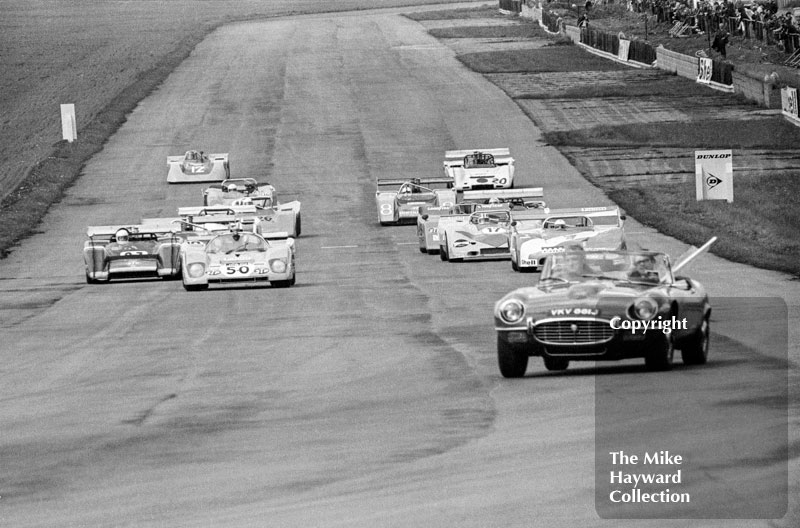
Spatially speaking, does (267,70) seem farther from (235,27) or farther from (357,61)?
(235,27)

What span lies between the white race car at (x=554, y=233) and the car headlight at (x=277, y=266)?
460 cm

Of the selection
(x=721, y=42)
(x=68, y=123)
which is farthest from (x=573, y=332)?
(x=721, y=42)

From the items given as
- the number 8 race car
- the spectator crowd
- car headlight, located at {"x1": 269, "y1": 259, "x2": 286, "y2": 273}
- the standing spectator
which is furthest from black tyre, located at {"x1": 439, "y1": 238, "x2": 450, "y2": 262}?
the standing spectator

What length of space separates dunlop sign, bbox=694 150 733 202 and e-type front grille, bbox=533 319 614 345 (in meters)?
26.4

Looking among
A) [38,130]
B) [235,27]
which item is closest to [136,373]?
[38,130]

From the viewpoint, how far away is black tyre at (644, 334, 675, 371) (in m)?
16.0

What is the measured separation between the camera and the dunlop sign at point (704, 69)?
73.8 meters

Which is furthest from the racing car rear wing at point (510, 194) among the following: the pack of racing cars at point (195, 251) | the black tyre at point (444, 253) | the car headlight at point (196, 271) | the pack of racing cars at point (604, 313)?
the pack of racing cars at point (604, 313)

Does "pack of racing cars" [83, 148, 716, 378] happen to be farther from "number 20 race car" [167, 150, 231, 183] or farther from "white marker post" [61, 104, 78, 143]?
"white marker post" [61, 104, 78, 143]

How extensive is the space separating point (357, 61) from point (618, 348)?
272 ft

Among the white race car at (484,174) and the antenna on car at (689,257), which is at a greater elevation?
the antenna on car at (689,257)

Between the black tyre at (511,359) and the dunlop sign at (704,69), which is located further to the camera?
the dunlop sign at (704,69)

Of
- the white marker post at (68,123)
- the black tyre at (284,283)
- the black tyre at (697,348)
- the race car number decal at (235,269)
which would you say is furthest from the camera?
the white marker post at (68,123)

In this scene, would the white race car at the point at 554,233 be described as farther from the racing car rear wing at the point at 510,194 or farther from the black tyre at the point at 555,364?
the black tyre at the point at 555,364
